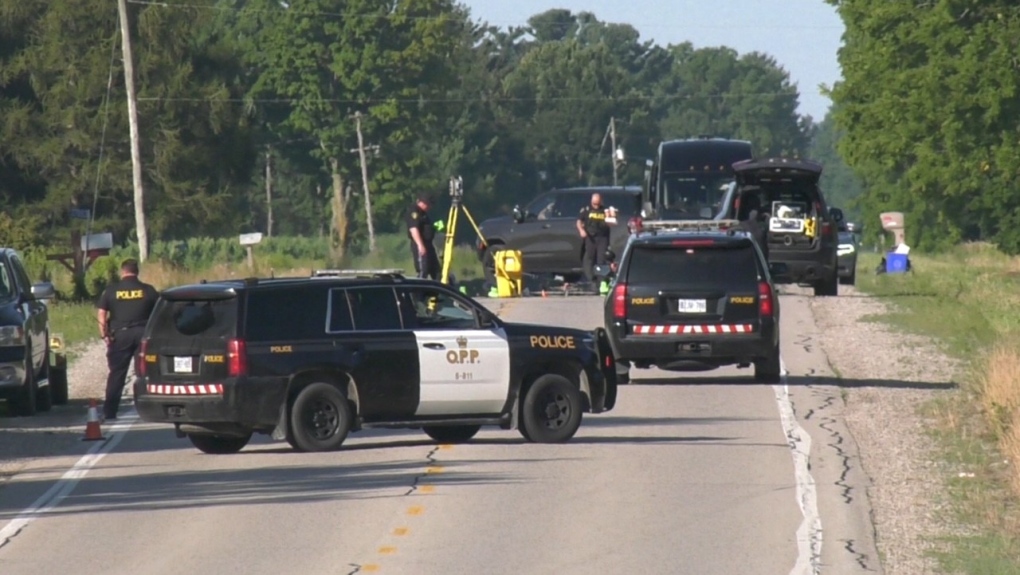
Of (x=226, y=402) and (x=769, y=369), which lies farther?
(x=769, y=369)

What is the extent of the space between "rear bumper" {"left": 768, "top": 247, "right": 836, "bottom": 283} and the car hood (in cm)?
119

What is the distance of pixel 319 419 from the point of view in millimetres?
18594

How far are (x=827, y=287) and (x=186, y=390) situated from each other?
20018mm

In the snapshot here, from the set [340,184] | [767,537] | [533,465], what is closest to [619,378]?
[533,465]

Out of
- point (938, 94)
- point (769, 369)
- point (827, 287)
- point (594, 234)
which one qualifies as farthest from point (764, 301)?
point (938, 94)

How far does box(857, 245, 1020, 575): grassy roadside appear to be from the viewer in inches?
567

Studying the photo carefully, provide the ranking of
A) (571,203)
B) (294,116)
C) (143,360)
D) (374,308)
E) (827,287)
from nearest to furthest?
1. (143,360)
2. (374,308)
3. (827,287)
4. (571,203)
5. (294,116)

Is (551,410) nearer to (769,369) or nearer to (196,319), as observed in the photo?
(196,319)

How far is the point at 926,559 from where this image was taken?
13570mm

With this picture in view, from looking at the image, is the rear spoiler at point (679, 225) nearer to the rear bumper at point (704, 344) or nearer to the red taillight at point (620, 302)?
the red taillight at point (620, 302)

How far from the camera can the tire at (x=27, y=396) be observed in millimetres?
22484

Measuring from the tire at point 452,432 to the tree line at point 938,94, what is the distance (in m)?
36.4

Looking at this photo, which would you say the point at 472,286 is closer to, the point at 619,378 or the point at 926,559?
the point at 619,378

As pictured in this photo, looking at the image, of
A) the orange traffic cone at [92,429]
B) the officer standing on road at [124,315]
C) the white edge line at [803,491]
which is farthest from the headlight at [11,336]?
the white edge line at [803,491]
